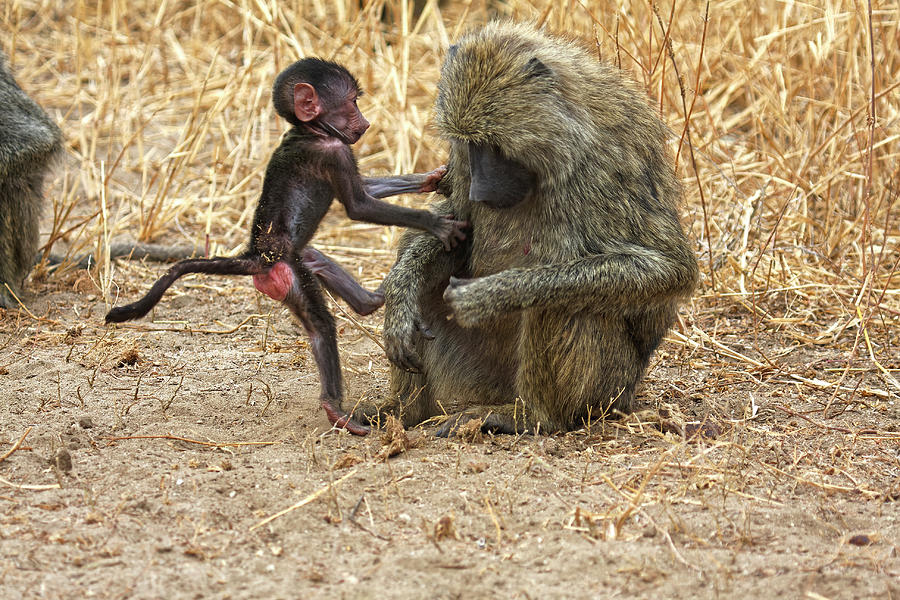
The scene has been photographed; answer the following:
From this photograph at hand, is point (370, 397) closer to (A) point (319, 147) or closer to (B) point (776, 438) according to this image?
(A) point (319, 147)

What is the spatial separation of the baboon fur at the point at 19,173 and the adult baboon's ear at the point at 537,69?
9.36 ft

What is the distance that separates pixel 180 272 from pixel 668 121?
9.46 feet

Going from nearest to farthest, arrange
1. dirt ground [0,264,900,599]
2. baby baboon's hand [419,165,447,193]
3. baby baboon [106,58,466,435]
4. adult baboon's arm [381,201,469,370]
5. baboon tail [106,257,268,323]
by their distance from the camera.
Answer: dirt ground [0,264,900,599], baboon tail [106,257,268,323], baby baboon [106,58,466,435], adult baboon's arm [381,201,469,370], baby baboon's hand [419,165,447,193]

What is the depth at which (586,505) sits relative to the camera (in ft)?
9.43

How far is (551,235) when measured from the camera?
344 cm

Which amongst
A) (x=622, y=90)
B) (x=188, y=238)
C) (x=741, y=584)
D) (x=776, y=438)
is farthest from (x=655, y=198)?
(x=188, y=238)

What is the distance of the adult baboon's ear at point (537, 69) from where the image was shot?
3.20m

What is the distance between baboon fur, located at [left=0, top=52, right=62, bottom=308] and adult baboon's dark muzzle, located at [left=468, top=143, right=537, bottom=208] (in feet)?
8.81

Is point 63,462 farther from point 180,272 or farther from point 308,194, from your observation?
point 308,194

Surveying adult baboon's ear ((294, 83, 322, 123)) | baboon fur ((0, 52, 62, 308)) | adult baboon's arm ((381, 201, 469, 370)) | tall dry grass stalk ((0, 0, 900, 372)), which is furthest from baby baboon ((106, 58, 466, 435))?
baboon fur ((0, 52, 62, 308))

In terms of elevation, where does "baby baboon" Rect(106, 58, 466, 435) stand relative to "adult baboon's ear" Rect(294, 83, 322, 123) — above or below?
below

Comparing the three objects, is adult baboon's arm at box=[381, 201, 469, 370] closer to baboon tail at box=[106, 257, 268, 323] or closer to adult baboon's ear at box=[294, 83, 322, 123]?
baboon tail at box=[106, 257, 268, 323]

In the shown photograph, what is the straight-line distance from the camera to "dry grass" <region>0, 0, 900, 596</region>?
3.14 metres

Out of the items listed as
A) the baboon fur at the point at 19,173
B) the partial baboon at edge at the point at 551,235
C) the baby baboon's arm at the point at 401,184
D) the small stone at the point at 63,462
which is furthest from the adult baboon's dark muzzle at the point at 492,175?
the baboon fur at the point at 19,173
